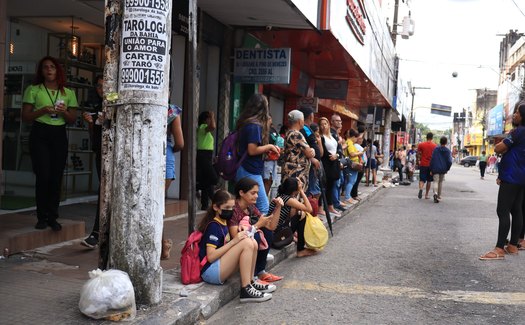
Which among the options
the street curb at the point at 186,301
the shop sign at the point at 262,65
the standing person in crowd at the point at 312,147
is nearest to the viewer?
the street curb at the point at 186,301

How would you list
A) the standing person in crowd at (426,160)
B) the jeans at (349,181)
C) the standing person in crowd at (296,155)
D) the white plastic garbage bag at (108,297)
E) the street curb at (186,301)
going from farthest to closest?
1. the standing person in crowd at (426,160)
2. the jeans at (349,181)
3. the standing person in crowd at (296,155)
4. the street curb at (186,301)
5. the white plastic garbage bag at (108,297)

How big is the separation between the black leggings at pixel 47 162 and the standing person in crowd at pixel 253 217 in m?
2.07

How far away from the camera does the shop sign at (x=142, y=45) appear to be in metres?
3.86

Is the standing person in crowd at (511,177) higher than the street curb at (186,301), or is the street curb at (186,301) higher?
the standing person in crowd at (511,177)

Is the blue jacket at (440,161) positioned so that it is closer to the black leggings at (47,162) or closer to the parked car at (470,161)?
the black leggings at (47,162)

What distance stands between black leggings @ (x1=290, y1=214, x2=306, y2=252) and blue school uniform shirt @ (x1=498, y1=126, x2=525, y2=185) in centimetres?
260

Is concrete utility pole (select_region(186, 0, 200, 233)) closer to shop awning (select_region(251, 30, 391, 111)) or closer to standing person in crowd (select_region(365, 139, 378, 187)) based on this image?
shop awning (select_region(251, 30, 391, 111))

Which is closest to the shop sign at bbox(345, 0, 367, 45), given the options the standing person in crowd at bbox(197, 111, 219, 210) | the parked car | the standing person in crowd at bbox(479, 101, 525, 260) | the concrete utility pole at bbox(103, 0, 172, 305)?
the standing person in crowd at bbox(197, 111, 219, 210)

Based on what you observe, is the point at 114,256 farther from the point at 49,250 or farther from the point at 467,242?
Answer: the point at 467,242

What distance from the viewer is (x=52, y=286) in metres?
4.34

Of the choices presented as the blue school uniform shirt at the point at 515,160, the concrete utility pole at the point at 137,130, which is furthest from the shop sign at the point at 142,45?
the blue school uniform shirt at the point at 515,160

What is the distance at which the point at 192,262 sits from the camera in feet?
15.3

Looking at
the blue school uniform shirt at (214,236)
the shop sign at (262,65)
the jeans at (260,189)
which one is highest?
the shop sign at (262,65)

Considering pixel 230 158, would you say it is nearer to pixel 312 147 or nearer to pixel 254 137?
pixel 254 137
